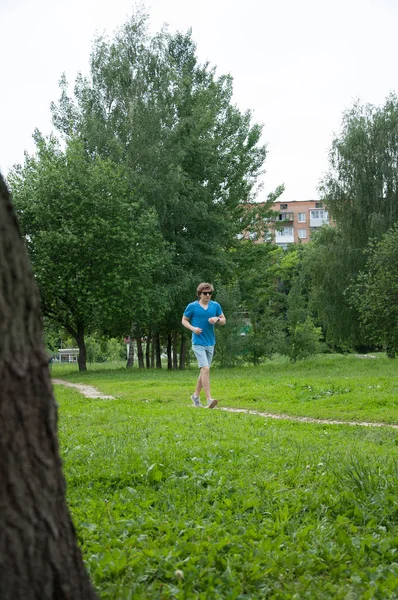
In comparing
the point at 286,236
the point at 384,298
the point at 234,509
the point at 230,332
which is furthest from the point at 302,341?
the point at 286,236

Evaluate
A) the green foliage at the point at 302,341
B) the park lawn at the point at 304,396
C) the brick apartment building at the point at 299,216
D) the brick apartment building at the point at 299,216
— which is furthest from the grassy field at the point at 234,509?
the brick apartment building at the point at 299,216

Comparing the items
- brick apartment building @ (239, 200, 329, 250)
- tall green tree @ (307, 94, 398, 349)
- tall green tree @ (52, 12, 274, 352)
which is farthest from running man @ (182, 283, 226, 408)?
brick apartment building @ (239, 200, 329, 250)

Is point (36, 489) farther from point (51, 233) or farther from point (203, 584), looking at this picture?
point (51, 233)

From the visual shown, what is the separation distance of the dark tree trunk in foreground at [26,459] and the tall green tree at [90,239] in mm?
28458

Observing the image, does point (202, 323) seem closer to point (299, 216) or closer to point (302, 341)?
point (302, 341)

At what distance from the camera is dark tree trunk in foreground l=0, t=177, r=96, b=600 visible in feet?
7.86

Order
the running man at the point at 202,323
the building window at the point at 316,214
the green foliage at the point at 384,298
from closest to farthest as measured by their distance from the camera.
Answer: the running man at the point at 202,323 < the green foliage at the point at 384,298 < the building window at the point at 316,214

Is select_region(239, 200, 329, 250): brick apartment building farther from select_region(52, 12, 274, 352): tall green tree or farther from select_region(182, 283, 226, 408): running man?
select_region(182, 283, 226, 408): running man

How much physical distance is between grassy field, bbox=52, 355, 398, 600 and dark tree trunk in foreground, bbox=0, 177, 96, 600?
855 millimetres

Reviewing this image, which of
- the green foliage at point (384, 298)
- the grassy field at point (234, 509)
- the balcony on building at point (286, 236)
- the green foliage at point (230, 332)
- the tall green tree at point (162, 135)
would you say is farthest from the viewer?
the balcony on building at point (286, 236)

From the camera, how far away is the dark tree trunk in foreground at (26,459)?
2396mm

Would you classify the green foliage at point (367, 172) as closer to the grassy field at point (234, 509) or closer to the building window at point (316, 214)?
the grassy field at point (234, 509)

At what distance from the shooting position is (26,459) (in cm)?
247

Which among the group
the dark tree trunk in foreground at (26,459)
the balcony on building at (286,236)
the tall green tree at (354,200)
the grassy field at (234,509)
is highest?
the balcony on building at (286,236)
